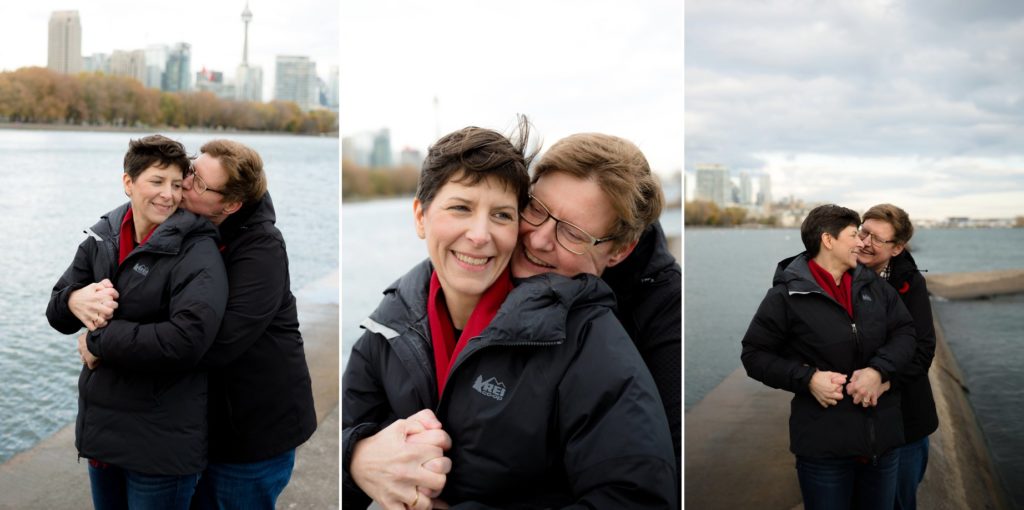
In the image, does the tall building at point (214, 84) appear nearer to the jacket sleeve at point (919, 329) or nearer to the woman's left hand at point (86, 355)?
the woman's left hand at point (86, 355)

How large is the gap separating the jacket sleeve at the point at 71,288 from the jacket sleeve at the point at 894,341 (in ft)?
7.05

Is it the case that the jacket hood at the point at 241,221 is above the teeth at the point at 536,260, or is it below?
above

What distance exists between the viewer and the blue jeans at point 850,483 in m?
2.39

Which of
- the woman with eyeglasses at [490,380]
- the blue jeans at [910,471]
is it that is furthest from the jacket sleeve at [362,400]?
the blue jeans at [910,471]

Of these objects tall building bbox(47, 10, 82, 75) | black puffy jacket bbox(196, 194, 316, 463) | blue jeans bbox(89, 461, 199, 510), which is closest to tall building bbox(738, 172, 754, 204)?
black puffy jacket bbox(196, 194, 316, 463)

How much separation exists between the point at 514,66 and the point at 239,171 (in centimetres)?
94

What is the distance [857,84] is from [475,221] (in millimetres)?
1499

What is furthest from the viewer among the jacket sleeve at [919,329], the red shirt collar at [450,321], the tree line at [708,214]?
the tree line at [708,214]

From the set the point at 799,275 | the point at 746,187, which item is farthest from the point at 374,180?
the point at 799,275

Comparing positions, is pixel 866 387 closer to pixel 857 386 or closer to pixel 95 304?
pixel 857 386

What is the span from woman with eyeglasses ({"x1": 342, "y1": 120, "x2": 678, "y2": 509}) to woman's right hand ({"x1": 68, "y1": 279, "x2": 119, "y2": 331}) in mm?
671

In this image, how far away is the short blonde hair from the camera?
187cm

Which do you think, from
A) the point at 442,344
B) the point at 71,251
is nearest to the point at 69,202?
the point at 71,251

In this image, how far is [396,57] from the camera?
2639mm
